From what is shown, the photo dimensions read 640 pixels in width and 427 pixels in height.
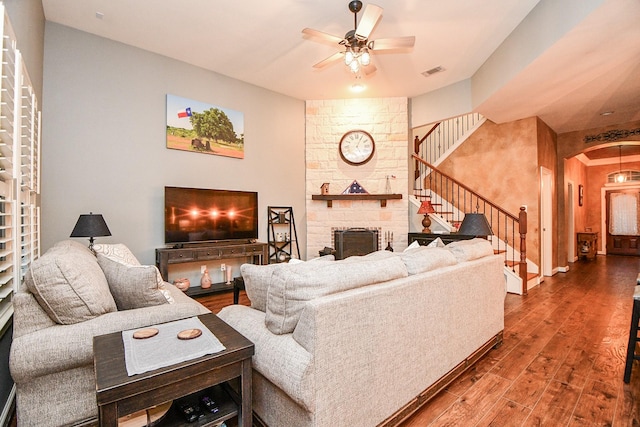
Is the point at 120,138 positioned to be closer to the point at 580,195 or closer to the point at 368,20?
the point at 368,20

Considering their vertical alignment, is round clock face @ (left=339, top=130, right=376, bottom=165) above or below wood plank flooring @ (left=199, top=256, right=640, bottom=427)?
above

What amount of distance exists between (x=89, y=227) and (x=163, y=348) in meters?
2.43

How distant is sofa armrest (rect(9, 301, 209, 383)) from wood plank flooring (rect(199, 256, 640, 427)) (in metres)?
1.68

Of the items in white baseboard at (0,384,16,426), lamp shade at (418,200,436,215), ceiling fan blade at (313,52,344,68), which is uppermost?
ceiling fan blade at (313,52,344,68)

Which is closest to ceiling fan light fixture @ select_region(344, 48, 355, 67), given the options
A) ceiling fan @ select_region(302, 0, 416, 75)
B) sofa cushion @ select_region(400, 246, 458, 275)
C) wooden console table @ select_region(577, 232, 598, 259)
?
ceiling fan @ select_region(302, 0, 416, 75)

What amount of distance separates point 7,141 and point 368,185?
4.76 meters

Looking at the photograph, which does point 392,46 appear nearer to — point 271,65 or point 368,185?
point 271,65

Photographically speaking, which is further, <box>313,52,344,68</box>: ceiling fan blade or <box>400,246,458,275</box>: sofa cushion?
<box>313,52,344,68</box>: ceiling fan blade

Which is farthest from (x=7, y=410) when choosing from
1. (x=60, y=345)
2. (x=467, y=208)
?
(x=467, y=208)

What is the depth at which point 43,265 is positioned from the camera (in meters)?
1.45

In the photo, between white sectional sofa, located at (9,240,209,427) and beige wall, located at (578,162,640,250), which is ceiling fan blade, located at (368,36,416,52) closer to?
white sectional sofa, located at (9,240,209,427)

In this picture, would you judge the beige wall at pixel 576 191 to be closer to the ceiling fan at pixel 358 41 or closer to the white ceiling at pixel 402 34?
the white ceiling at pixel 402 34

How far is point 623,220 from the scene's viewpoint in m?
8.80

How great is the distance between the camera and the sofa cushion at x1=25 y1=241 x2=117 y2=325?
144 cm
